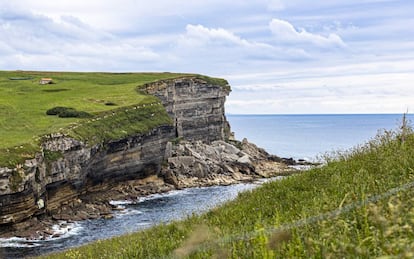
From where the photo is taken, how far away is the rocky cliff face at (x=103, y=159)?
5071cm

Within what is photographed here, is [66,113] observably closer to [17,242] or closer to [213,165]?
[17,242]

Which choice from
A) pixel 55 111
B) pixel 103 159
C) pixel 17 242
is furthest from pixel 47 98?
pixel 17 242

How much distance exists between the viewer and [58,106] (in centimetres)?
7975

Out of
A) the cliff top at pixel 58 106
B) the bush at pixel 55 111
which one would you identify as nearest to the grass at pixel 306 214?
the cliff top at pixel 58 106

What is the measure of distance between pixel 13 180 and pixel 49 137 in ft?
40.3

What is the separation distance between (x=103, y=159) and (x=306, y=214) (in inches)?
2619

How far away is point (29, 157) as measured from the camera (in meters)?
53.1

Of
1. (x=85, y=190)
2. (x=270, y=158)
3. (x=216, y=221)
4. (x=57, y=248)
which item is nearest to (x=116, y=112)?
(x=85, y=190)

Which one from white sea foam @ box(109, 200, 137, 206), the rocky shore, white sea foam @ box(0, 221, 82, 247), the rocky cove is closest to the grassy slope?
the rocky cove

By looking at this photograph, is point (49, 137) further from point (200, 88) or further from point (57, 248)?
point (200, 88)

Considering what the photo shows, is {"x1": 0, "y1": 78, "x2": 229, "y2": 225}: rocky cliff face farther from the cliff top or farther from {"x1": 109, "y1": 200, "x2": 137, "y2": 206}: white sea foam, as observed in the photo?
{"x1": 109, "y1": 200, "x2": 137, "y2": 206}: white sea foam

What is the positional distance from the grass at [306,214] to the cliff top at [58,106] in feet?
138

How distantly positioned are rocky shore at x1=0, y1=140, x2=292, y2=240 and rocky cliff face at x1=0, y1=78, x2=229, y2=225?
1.10 metres

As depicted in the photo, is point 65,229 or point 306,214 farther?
point 65,229
